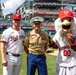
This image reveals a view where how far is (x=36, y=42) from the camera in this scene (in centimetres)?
453

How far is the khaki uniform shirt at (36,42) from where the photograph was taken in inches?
178

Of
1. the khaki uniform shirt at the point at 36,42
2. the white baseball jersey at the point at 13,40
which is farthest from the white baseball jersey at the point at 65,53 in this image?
the white baseball jersey at the point at 13,40

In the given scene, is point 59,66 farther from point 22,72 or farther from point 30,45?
point 22,72

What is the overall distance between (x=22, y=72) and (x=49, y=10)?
2180 inches

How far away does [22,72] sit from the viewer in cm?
794

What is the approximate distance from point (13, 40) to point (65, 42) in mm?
1215

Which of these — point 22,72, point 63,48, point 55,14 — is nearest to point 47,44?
point 63,48

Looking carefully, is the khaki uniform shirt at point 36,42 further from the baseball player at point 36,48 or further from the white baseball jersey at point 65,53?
the white baseball jersey at point 65,53

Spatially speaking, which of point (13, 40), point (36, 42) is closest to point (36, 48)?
point (36, 42)

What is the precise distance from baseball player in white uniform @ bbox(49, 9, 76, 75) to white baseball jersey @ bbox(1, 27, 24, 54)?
3.37ft

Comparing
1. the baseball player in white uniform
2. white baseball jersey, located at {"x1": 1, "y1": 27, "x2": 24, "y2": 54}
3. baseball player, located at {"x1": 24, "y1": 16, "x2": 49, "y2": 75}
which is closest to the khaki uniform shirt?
baseball player, located at {"x1": 24, "y1": 16, "x2": 49, "y2": 75}

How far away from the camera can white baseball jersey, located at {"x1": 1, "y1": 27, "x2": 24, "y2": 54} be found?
4.73 m

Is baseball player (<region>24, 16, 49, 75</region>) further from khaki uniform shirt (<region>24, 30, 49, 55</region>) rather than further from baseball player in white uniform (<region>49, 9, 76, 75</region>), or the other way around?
baseball player in white uniform (<region>49, 9, 76, 75</region>)

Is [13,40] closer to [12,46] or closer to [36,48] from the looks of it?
[12,46]
